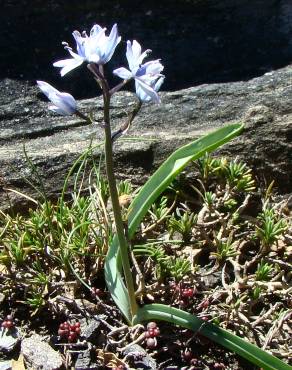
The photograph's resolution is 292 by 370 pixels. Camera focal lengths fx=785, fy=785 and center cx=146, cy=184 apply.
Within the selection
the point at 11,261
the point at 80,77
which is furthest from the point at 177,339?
the point at 80,77

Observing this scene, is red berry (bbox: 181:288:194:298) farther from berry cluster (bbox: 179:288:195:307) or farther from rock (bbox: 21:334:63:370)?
rock (bbox: 21:334:63:370)

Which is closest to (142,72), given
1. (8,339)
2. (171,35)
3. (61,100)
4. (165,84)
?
(61,100)

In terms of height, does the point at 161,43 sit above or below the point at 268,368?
above

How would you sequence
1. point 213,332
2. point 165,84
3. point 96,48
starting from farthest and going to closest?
point 165,84 < point 213,332 < point 96,48

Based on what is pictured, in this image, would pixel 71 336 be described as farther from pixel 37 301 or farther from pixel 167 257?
pixel 167 257

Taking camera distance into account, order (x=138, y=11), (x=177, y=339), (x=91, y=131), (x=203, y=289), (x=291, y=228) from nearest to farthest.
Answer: (x=177, y=339) < (x=203, y=289) < (x=291, y=228) < (x=91, y=131) < (x=138, y=11)

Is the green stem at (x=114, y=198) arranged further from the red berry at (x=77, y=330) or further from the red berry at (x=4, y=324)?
the red berry at (x=4, y=324)

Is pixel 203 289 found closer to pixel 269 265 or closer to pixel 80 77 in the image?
pixel 269 265
